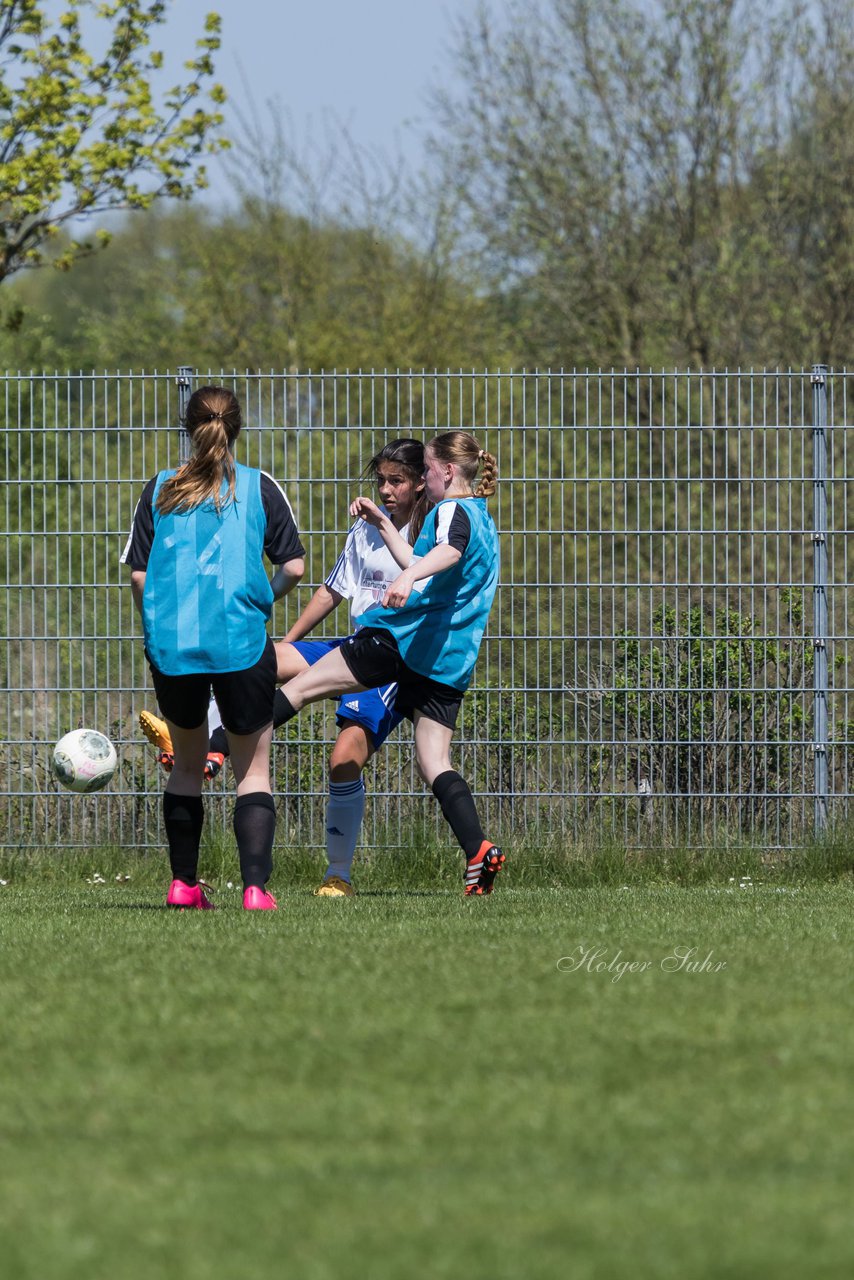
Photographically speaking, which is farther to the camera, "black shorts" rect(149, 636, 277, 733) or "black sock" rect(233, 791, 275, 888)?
"black sock" rect(233, 791, 275, 888)

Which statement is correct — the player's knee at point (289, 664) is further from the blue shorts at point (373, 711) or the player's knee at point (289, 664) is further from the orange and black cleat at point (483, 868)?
the orange and black cleat at point (483, 868)

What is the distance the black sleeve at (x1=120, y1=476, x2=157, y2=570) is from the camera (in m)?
6.71

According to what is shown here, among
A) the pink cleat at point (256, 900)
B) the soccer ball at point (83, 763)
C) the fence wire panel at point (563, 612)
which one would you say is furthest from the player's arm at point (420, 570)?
the fence wire panel at point (563, 612)

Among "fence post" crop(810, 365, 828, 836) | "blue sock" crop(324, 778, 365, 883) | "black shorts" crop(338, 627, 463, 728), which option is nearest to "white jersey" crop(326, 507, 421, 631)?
"black shorts" crop(338, 627, 463, 728)

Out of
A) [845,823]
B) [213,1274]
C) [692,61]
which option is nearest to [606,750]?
[845,823]

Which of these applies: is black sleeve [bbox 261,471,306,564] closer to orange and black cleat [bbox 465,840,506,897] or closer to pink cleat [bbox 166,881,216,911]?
pink cleat [bbox 166,881,216,911]

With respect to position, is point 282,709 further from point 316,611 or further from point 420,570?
point 420,570

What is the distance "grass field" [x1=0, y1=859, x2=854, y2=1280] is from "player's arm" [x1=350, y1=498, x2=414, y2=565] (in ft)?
6.36

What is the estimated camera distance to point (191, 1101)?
11.2ft

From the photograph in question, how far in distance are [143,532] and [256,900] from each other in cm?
144

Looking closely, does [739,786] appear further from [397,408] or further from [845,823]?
[397,408]

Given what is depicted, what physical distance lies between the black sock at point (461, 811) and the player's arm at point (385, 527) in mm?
905

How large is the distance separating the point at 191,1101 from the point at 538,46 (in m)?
16.8

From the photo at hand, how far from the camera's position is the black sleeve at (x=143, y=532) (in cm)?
671
